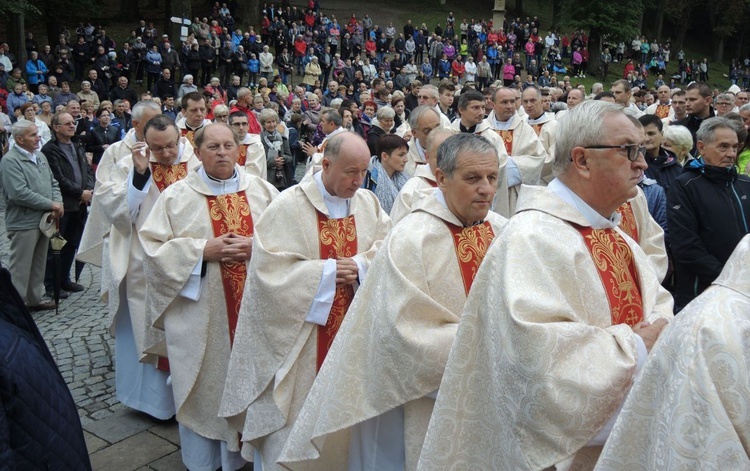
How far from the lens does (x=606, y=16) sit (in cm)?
3731

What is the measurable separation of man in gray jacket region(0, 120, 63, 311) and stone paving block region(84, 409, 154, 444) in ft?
9.57

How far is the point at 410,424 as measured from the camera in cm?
319

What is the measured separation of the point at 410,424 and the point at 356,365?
345mm

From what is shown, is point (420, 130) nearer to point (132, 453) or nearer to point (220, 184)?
point (220, 184)

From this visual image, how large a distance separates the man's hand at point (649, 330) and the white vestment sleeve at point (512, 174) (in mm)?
4670

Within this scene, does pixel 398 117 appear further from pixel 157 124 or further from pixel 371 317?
pixel 371 317

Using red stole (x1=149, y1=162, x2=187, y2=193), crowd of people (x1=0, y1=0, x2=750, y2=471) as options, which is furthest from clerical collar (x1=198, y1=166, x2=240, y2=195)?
red stole (x1=149, y1=162, x2=187, y2=193)

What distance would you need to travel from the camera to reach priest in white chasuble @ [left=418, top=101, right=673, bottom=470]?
7.24 ft

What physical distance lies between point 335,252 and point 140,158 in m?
1.88

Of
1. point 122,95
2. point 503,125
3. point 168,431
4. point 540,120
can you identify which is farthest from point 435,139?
point 122,95

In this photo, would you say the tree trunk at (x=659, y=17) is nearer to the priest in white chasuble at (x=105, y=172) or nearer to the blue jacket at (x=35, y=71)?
the blue jacket at (x=35, y=71)

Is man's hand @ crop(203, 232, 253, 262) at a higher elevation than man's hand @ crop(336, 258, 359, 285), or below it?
below

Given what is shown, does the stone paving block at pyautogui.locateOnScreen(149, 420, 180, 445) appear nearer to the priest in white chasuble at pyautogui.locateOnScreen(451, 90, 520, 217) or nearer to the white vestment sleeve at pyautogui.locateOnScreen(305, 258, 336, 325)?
the white vestment sleeve at pyautogui.locateOnScreen(305, 258, 336, 325)

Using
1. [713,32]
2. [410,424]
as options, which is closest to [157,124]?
[410,424]
